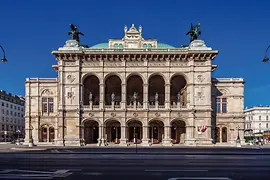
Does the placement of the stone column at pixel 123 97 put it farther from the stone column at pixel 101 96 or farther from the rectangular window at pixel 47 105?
the rectangular window at pixel 47 105

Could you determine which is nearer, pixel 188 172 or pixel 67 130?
pixel 188 172

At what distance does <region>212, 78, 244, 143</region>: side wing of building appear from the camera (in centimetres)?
4788

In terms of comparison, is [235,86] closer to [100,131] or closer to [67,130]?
[100,131]

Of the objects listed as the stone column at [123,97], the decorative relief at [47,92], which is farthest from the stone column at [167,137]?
the decorative relief at [47,92]

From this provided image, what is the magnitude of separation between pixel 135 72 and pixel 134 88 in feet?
21.6

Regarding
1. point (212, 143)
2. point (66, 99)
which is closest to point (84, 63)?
point (66, 99)

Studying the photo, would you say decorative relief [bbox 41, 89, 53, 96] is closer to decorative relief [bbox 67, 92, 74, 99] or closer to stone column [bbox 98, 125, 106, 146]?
decorative relief [bbox 67, 92, 74, 99]

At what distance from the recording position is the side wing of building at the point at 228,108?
157ft

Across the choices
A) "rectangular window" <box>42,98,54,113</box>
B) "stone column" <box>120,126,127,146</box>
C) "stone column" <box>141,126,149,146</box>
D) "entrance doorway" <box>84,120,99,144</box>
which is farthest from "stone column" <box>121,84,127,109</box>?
"rectangular window" <box>42,98,54,113</box>

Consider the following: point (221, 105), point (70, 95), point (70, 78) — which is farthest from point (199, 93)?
point (70, 78)

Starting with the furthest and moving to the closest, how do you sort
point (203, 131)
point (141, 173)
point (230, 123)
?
point (230, 123) → point (203, 131) → point (141, 173)

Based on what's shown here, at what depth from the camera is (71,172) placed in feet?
49.1

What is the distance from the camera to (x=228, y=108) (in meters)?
48.3

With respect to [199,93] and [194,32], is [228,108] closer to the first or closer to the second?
[199,93]
